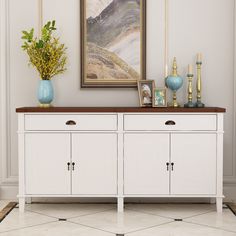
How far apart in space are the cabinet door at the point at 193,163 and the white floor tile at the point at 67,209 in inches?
23.5

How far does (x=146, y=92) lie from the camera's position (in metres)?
3.93

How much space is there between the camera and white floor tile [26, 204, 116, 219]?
3.61m

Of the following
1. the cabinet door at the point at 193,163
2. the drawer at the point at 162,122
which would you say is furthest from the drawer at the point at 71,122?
the cabinet door at the point at 193,163

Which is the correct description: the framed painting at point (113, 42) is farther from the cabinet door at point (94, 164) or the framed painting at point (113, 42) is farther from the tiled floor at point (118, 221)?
the tiled floor at point (118, 221)

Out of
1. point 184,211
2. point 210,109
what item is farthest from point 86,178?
point 210,109

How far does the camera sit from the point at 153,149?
3.63 meters

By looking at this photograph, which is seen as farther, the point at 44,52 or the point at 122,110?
the point at 44,52

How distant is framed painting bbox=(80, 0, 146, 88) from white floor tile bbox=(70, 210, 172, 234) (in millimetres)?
1078

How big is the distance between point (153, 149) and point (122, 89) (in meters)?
0.69

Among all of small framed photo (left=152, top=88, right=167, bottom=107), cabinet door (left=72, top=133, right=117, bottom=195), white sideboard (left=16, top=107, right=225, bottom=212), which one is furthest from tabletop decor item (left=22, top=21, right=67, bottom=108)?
small framed photo (left=152, top=88, right=167, bottom=107)

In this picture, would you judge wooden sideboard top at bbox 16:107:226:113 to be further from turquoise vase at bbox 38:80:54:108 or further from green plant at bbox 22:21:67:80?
green plant at bbox 22:21:67:80

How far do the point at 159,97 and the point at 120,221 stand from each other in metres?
1.06

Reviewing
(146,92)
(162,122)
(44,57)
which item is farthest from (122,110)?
(44,57)

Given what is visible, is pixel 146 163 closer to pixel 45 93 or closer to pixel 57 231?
pixel 57 231
